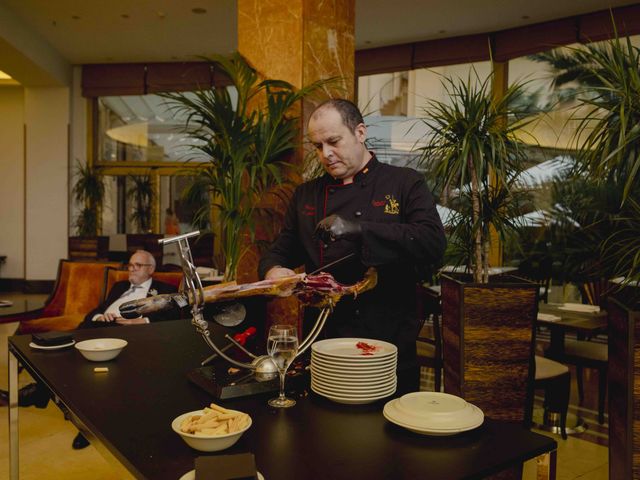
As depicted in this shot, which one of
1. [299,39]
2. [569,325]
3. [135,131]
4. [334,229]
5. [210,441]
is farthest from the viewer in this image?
[135,131]

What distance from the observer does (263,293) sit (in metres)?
1.46

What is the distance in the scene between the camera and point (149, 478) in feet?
3.46

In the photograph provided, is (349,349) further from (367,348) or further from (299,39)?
(299,39)

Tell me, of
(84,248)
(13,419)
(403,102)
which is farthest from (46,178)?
(13,419)

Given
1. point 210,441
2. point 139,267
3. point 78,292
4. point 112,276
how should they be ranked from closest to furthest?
point 210,441
point 139,267
point 112,276
point 78,292

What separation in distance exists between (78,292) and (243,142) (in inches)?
102

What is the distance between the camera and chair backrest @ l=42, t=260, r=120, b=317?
17.0ft

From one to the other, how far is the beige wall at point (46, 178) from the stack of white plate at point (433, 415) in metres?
9.85

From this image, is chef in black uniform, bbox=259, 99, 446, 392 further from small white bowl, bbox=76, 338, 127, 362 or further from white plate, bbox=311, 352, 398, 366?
small white bowl, bbox=76, 338, 127, 362

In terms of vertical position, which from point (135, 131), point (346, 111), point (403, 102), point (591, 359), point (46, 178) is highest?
point (403, 102)

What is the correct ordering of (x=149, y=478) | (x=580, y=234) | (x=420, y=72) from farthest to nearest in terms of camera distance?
(x=420, y=72), (x=580, y=234), (x=149, y=478)

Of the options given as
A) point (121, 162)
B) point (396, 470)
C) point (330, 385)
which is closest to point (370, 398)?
point (330, 385)

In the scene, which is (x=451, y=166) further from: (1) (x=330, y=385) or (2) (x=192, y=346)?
(1) (x=330, y=385)

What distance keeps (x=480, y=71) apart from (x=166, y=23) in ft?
13.4
